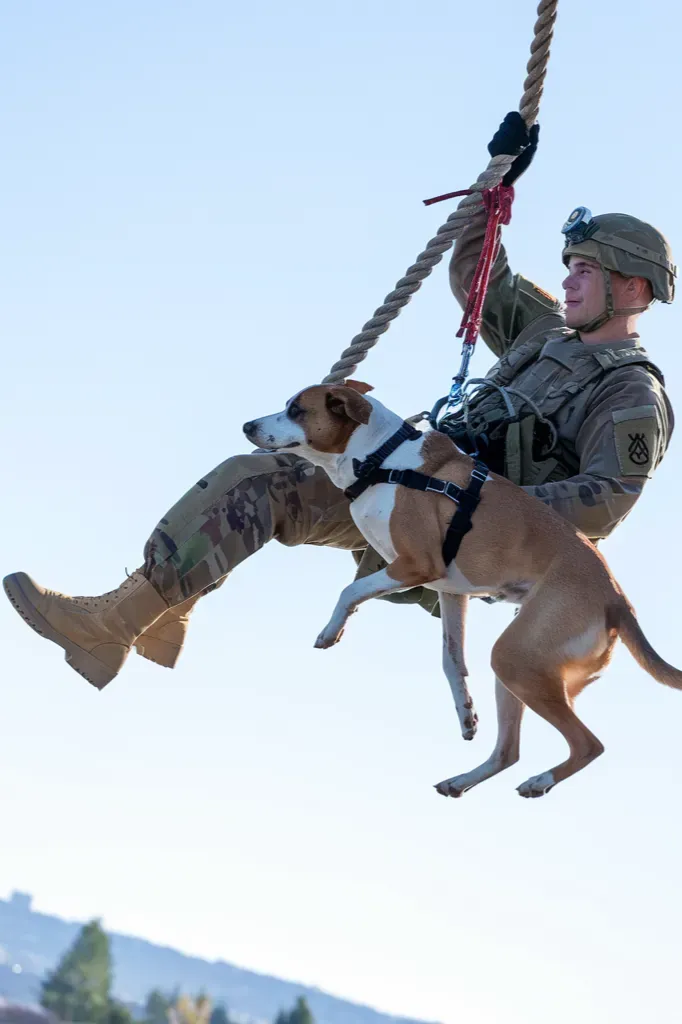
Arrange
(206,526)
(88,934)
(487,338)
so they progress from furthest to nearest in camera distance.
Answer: (88,934), (487,338), (206,526)

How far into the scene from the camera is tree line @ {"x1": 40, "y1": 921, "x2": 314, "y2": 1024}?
61.3m

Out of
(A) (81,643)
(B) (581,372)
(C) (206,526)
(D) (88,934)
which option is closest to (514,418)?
(B) (581,372)

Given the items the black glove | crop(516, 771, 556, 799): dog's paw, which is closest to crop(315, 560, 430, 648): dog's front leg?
crop(516, 771, 556, 799): dog's paw

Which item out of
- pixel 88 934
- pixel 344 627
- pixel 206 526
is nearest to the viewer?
pixel 344 627

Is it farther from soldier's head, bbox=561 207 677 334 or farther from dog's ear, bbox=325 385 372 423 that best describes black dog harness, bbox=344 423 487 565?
soldier's head, bbox=561 207 677 334

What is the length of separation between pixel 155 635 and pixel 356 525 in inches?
41.6

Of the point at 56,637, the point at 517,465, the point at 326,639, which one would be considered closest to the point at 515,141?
the point at 517,465

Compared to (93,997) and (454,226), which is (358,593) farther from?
(93,997)

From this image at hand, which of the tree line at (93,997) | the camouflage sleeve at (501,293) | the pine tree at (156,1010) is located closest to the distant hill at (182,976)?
the pine tree at (156,1010)

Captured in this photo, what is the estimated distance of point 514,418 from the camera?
7676mm

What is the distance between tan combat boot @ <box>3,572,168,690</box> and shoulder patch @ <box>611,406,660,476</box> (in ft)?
6.48

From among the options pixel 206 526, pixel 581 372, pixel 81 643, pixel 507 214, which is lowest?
pixel 81 643

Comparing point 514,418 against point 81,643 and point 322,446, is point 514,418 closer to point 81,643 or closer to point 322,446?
point 322,446

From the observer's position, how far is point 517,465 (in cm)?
771
